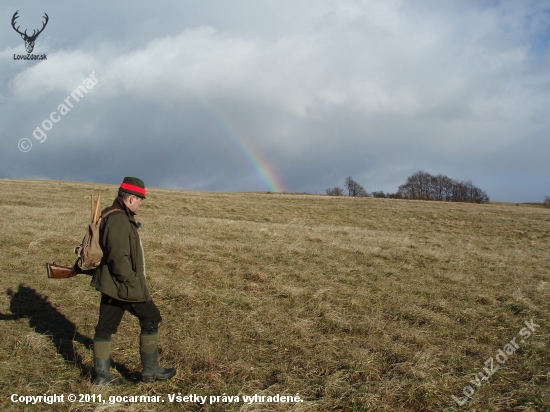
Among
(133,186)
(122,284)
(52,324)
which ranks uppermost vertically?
(133,186)

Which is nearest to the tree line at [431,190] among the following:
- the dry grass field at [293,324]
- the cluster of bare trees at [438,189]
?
the cluster of bare trees at [438,189]

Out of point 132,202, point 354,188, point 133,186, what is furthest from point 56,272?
point 354,188

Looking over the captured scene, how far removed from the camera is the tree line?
102 metres

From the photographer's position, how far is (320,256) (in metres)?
12.6

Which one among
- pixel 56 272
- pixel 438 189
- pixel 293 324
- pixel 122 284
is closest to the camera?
pixel 122 284

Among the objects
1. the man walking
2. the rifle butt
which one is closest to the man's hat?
the man walking

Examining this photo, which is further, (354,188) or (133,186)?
(354,188)

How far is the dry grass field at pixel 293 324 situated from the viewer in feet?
15.6

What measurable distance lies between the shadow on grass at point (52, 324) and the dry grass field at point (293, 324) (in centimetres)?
4

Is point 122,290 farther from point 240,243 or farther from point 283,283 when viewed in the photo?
point 240,243

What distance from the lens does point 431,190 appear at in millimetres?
106438

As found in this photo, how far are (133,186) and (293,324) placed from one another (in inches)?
155

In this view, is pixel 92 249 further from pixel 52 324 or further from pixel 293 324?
pixel 293 324

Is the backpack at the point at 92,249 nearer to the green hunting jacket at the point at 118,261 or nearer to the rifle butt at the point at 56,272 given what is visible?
the green hunting jacket at the point at 118,261
